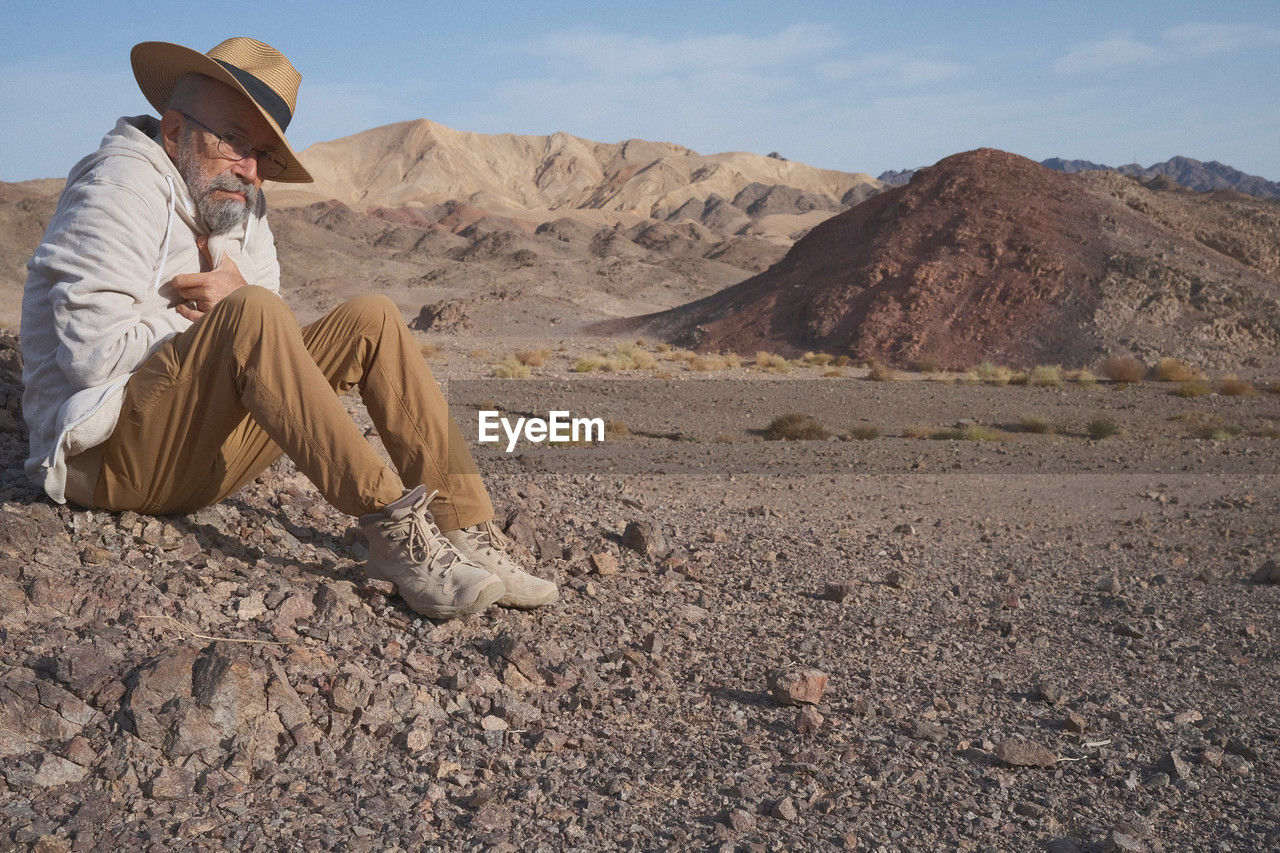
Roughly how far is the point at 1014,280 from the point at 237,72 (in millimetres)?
22829

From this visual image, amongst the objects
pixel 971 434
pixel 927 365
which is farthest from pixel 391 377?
pixel 927 365

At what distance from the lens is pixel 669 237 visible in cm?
6444

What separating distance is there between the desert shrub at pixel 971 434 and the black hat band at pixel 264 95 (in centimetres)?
1055

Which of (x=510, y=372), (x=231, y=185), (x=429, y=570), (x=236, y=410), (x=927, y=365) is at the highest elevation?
(x=231, y=185)

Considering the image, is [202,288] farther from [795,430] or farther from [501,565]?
[795,430]

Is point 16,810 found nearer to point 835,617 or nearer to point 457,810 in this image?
point 457,810

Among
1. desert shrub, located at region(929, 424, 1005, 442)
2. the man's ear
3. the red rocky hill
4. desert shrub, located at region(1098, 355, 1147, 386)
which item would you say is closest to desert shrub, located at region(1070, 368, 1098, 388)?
desert shrub, located at region(1098, 355, 1147, 386)

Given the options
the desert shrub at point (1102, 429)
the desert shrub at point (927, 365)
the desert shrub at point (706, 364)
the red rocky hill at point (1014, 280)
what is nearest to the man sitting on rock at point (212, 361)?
the desert shrub at point (1102, 429)

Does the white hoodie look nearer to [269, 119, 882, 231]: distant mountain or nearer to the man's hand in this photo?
the man's hand

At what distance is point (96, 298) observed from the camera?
2.73 m

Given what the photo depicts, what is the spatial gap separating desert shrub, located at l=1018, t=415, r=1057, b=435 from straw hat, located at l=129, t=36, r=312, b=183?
1176 cm

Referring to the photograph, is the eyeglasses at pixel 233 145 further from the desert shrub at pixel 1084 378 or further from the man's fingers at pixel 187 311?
the desert shrub at pixel 1084 378

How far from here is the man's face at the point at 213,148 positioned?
305 centimetres

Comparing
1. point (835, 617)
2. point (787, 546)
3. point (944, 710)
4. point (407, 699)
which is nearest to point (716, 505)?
point (787, 546)
